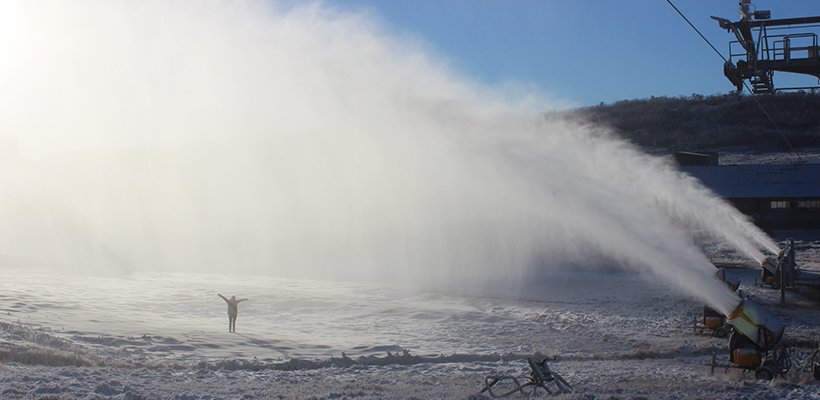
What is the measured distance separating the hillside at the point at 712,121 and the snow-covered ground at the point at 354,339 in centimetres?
7081

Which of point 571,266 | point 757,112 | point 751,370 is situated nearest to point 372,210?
point 571,266

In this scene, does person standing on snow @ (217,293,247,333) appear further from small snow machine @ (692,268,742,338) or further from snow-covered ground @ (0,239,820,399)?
small snow machine @ (692,268,742,338)

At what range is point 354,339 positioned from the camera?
2152 centimetres

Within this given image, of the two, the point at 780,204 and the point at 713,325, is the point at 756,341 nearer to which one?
the point at 713,325

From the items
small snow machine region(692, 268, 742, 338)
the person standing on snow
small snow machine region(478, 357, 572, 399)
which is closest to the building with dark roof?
small snow machine region(692, 268, 742, 338)

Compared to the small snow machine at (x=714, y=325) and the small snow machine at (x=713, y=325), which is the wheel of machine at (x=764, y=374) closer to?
the small snow machine at (x=713, y=325)

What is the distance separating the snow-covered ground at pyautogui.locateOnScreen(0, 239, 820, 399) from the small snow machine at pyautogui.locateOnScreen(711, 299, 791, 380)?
39 centimetres

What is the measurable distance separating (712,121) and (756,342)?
114 meters

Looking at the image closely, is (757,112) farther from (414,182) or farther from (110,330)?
(110,330)

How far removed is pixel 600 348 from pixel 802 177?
35.1 metres

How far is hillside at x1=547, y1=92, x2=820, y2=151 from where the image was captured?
100 meters

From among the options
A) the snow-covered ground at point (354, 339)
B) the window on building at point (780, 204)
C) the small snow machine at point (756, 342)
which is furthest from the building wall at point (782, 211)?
the small snow machine at point (756, 342)

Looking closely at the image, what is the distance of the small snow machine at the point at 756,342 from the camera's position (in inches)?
607

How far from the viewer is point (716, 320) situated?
21.7 m
